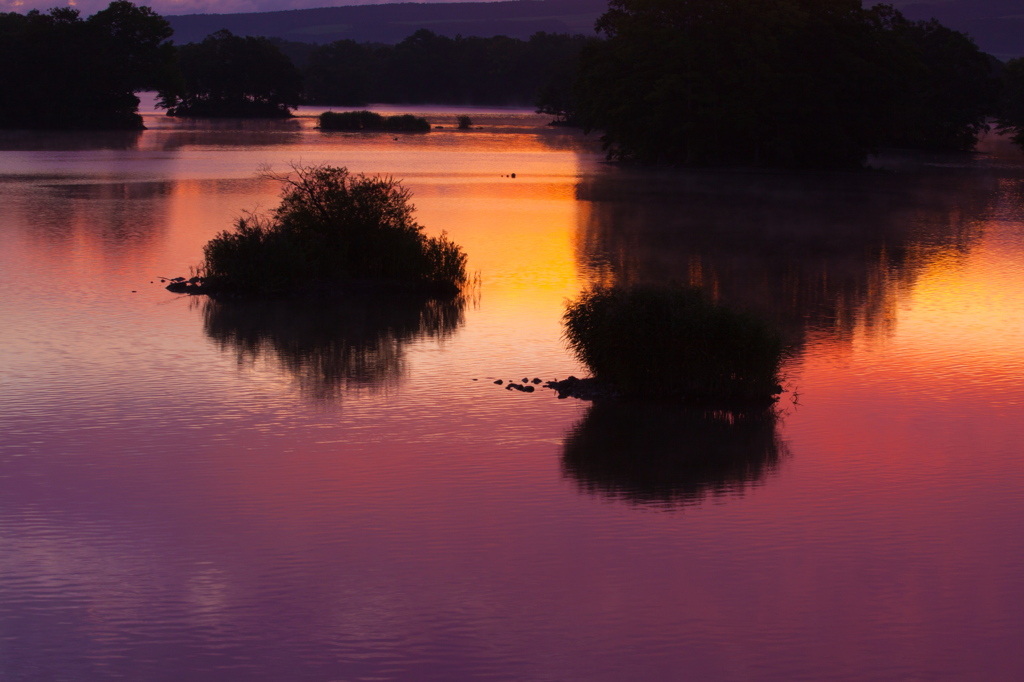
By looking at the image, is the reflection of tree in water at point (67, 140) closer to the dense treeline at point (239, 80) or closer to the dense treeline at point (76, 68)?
the dense treeline at point (76, 68)

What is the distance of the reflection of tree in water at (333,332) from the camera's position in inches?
557

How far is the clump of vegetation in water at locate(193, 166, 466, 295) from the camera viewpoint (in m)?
19.7

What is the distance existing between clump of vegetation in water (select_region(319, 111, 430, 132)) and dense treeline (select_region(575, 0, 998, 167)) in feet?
136

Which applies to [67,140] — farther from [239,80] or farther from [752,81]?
[239,80]

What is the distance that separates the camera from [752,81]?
58.3 meters

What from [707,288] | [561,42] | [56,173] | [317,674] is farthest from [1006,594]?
[561,42]

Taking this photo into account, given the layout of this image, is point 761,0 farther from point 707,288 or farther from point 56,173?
point 707,288

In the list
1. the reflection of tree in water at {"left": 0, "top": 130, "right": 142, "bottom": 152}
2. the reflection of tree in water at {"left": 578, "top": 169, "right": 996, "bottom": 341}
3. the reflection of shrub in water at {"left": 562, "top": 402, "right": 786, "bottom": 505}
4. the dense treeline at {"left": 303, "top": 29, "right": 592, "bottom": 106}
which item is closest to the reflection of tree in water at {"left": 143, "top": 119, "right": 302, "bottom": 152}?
the reflection of tree in water at {"left": 0, "top": 130, "right": 142, "bottom": 152}

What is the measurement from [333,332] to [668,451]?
679cm

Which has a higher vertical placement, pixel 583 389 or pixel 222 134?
pixel 222 134

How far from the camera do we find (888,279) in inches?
889

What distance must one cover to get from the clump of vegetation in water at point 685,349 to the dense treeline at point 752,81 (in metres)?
45.3

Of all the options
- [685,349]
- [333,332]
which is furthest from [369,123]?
[685,349]

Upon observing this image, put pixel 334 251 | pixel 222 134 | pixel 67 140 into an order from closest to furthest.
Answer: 1. pixel 334 251
2. pixel 67 140
3. pixel 222 134
